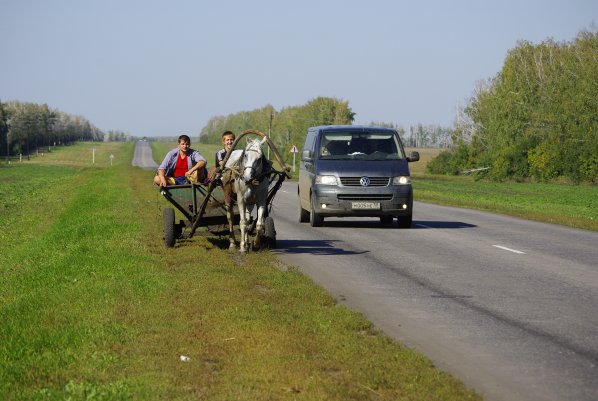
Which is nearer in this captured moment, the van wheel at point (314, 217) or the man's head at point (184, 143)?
the man's head at point (184, 143)

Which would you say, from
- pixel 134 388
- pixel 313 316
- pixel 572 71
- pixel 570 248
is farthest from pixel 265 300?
pixel 572 71

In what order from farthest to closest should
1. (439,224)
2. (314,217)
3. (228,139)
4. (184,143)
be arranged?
1. (439,224)
2. (314,217)
3. (184,143)
4. (228,139)

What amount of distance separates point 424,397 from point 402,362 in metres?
1.12

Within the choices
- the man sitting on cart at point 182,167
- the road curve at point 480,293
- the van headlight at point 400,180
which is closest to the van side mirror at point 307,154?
the road curve at point 480,293

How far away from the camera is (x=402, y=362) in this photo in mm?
8078

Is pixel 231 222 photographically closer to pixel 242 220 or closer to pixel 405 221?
pixel 242 220

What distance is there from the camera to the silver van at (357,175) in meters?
22.2

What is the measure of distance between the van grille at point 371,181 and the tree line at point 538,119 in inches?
1852

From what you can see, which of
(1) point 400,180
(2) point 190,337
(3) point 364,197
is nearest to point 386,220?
(1) point 400,180

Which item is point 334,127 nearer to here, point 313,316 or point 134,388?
point 313,316

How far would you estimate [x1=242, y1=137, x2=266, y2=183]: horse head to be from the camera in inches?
609

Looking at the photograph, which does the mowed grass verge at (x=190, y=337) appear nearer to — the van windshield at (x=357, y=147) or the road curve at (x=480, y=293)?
the road curve at (x=480, y=293)

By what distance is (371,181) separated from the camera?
2225cm

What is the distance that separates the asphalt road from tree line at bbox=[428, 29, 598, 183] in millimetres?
47730
